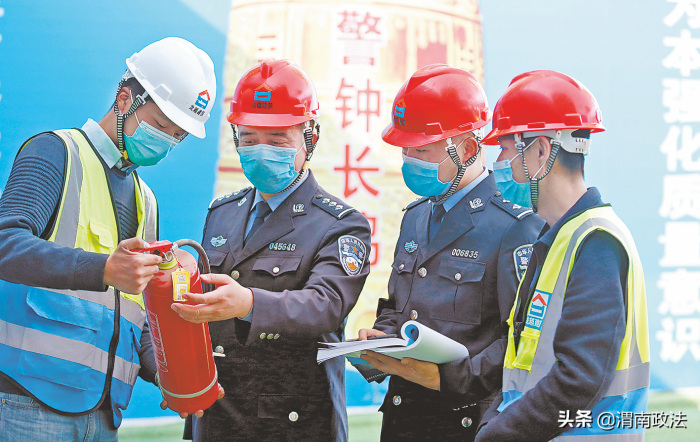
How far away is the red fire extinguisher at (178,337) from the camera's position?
166cm

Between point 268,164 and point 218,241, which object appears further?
point 218,241

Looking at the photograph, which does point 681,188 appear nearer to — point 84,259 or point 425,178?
point 425,178

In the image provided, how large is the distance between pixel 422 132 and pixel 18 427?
1782 mm

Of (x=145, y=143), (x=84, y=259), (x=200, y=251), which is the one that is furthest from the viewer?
(x=145, y=143)

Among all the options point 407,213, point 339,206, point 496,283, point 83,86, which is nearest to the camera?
point 496,283

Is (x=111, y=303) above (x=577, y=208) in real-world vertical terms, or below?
below

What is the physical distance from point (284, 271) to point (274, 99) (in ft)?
2.25

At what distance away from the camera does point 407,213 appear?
2664 millimetres

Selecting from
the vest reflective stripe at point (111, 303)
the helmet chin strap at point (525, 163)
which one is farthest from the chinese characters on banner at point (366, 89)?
the helmet chin strap at point (525, 163)

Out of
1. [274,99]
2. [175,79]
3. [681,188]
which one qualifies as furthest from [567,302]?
[681,188]

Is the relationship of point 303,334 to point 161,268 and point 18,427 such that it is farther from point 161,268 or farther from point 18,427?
point 18,427

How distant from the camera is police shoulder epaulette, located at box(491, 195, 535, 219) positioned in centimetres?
223

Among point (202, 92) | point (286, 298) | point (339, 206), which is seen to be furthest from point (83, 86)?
→ point (286, 298)

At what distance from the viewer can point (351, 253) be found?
220 centimetres
